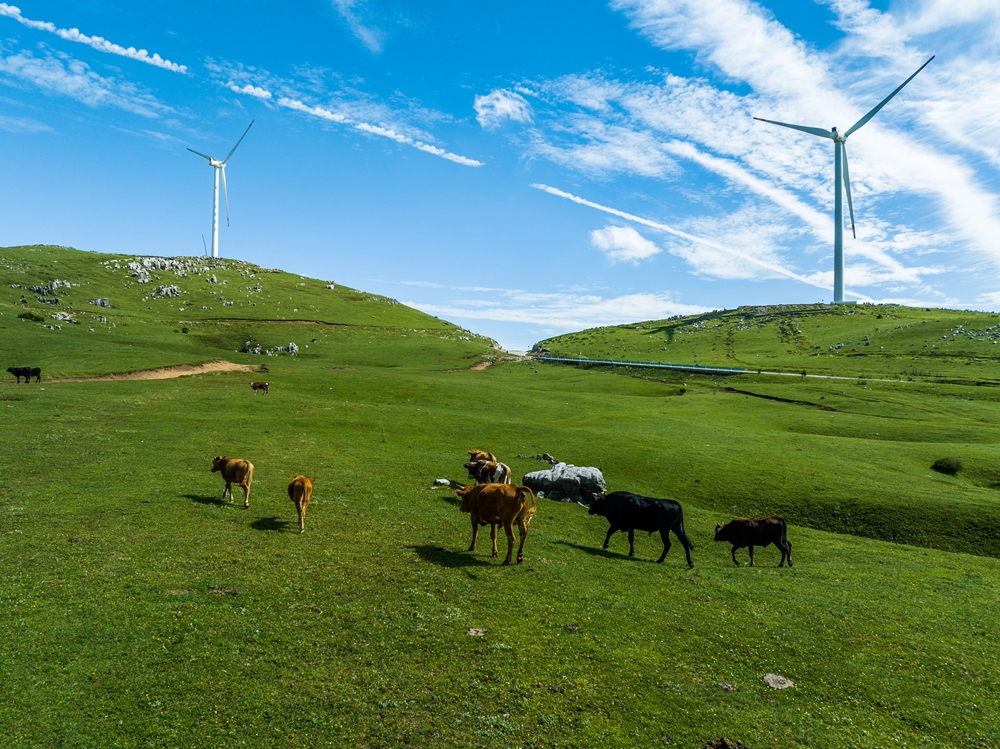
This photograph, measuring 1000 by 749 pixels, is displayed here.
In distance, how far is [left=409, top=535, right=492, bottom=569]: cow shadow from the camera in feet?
55.2

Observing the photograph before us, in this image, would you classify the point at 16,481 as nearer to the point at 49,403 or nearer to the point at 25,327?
the point at 49,403

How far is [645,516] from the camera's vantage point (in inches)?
821

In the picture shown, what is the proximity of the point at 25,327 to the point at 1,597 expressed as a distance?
3421 inches

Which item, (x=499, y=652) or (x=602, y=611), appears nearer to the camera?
(x=499, y=652)

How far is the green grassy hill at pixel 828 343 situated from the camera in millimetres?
100062

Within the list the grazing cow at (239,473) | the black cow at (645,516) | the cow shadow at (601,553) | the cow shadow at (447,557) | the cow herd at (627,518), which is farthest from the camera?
the grazing cow at (239,473)

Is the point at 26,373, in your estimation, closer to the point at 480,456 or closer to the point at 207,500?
the point at 207,500

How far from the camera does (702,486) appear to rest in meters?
33.6

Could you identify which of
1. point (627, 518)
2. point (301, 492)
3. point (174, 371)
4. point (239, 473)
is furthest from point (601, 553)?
point (174, 371)

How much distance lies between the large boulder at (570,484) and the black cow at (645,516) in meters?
6.76

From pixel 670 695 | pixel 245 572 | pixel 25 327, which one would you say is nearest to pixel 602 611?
pixel 670 695

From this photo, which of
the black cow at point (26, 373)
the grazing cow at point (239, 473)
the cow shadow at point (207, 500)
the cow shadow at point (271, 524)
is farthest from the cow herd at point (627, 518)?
the black cow at point (26, 373)

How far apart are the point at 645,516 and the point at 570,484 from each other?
8175mm

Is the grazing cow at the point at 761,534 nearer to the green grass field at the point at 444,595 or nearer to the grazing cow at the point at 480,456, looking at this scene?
the green grass field at the point at 444,595
